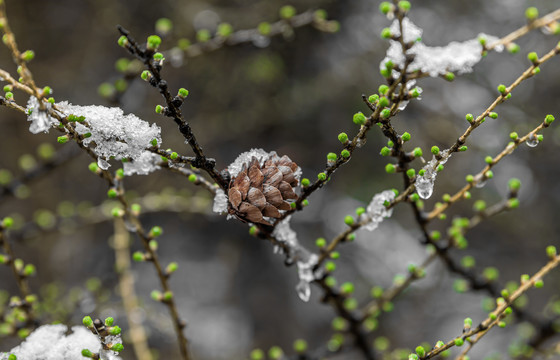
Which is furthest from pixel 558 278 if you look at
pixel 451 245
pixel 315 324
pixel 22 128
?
pixel 22 128

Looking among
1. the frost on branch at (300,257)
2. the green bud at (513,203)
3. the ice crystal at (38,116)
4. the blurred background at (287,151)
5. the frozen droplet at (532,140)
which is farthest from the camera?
the blurred background at (287,151)

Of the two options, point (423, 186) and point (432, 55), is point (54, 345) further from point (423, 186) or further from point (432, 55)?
point (432, 55)

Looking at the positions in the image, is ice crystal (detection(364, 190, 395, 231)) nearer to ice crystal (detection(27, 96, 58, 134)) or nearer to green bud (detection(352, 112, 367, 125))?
green bud (detection(352, 112, 367, 125))

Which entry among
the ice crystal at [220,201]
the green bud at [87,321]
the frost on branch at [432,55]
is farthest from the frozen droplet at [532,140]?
the green bud at [87,321]

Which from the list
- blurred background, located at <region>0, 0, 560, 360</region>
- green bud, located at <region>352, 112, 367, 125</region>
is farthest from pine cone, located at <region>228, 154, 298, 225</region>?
blurred background, located at <region>0, 0, 560, 360</region>

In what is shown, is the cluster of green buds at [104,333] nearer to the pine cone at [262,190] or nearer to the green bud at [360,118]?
the pine cone at [262,190]

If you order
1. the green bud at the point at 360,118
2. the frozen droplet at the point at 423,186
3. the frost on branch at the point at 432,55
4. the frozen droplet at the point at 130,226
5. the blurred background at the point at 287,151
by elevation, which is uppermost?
the blurred background at the point at 287,151

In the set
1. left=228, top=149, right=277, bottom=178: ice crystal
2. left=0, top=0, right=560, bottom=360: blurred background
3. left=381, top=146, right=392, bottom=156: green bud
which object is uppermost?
left=0, top=0, right=560, bottom=360: blurred background
